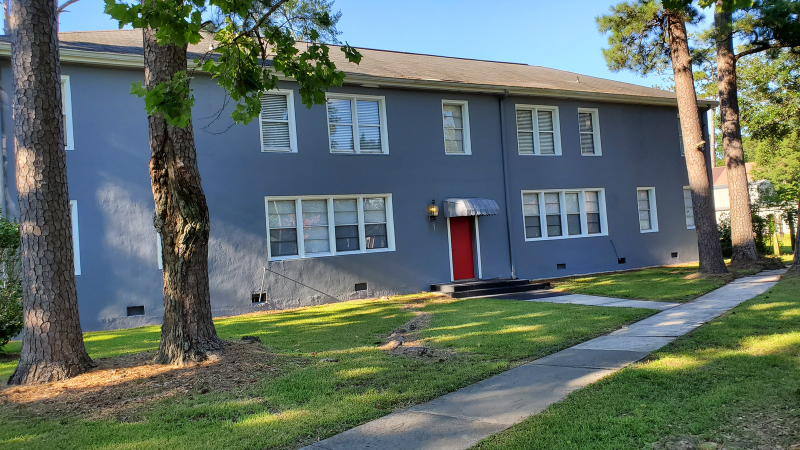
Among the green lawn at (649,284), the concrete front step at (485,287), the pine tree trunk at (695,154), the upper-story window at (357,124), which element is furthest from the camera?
the pine tree trunk at (695,154)

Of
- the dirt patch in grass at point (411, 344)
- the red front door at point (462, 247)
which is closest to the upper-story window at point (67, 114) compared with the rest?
the dirt patch in grass at point (411, 344)

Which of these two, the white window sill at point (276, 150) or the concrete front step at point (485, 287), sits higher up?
the white window sill at point (276, 150)

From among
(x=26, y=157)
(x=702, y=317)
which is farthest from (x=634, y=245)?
(x=26, y=157)

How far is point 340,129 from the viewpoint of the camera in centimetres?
1492

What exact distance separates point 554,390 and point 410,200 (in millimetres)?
10319

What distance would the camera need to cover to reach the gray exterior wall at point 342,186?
40.0 ft

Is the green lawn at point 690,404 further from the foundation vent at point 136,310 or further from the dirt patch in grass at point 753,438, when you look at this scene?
the foundation vent at point 136,310

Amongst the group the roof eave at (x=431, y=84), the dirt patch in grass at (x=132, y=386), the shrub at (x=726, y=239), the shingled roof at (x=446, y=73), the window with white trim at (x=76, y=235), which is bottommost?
the dirt patch in grass at (x=132, y=386)

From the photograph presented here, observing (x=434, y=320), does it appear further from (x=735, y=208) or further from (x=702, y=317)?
(x=735, y=208)

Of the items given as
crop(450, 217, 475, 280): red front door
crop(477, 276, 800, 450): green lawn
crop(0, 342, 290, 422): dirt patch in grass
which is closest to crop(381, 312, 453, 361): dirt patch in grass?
crop(0, 342, 290, 422): dirt patch in grass

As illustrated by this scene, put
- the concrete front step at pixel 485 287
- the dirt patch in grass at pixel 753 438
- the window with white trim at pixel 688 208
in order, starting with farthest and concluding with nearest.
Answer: the window with white trim at pixel 688 208 < the concrete front step at pixel 485 287 < the dirt patch in grass at pixel 753 438

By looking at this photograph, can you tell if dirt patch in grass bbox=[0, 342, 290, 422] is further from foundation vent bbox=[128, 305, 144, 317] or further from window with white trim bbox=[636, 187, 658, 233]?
window with white trim bbox=[636, 187, 658, 233]

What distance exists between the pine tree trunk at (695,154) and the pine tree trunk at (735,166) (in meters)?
1.82

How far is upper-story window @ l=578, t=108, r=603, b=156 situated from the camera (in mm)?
18922
